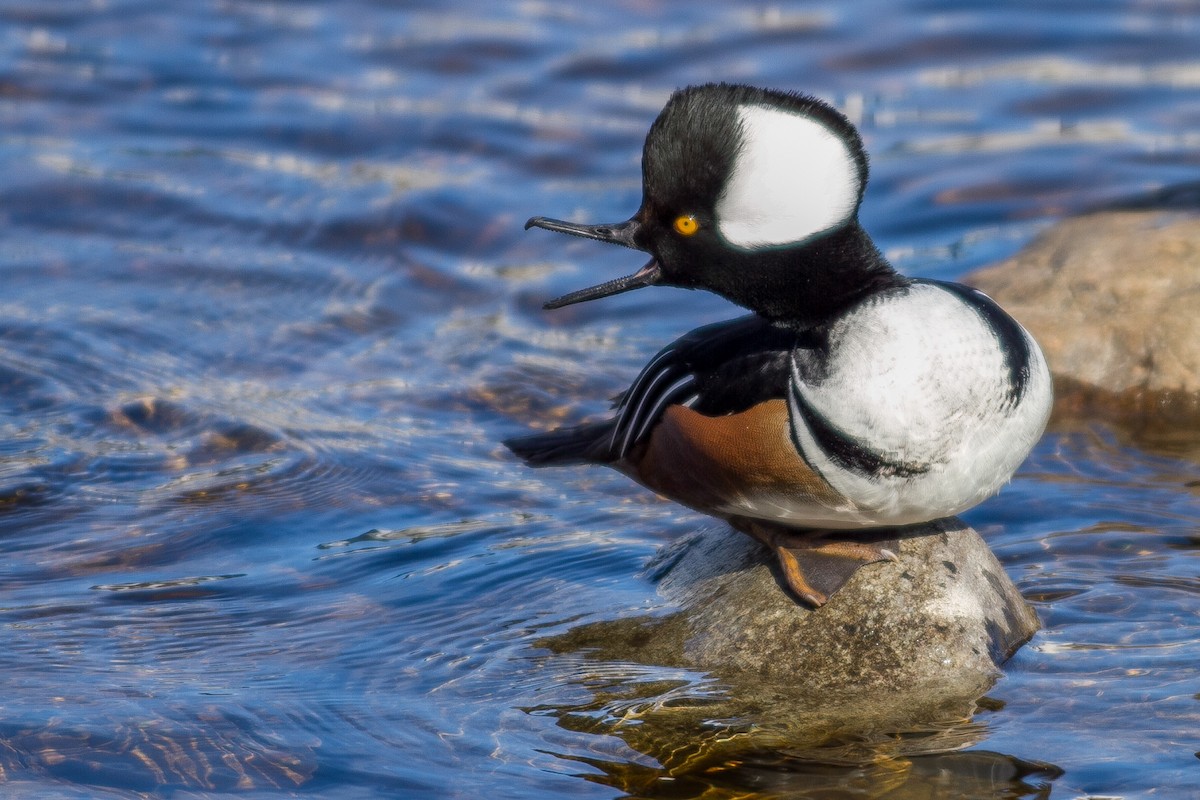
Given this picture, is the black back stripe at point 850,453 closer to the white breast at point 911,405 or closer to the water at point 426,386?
the white breast at point 911,405

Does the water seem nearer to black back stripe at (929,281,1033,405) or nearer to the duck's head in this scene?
black back stripe at (929,281,1033,405)

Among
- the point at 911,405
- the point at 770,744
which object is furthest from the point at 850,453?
the point at 770,744

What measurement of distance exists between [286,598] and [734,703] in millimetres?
1814

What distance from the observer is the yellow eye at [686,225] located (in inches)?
175

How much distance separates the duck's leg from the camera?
16.1 ft

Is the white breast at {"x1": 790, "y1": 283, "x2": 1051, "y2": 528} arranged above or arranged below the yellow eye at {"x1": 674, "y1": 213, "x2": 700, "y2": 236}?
below

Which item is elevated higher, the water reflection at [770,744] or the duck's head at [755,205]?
the duck's head at [755,205]

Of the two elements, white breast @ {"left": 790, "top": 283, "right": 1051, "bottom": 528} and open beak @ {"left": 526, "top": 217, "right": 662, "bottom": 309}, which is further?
open beak @ {"left": 526, "top": 217, "right": 662, "bottom": 309}

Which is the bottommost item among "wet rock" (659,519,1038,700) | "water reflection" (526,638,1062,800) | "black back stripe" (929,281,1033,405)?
"water reflection" (526,638,1062,800)

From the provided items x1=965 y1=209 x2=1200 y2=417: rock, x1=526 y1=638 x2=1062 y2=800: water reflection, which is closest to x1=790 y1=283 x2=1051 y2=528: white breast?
x1=526 y1=638 x2=1062 y2=800: water reflection

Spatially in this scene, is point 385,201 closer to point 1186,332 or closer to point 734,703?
point 1186,332

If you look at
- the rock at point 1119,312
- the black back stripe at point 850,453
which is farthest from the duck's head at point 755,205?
the rock at point 1119,312

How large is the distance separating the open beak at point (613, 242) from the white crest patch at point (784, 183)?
0.30m

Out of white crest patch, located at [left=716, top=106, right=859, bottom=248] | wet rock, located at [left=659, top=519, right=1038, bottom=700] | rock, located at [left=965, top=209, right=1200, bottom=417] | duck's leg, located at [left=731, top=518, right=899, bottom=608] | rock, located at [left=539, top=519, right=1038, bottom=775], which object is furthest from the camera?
rock, located at [left=965, top=209, right=1200, bottom=417]
